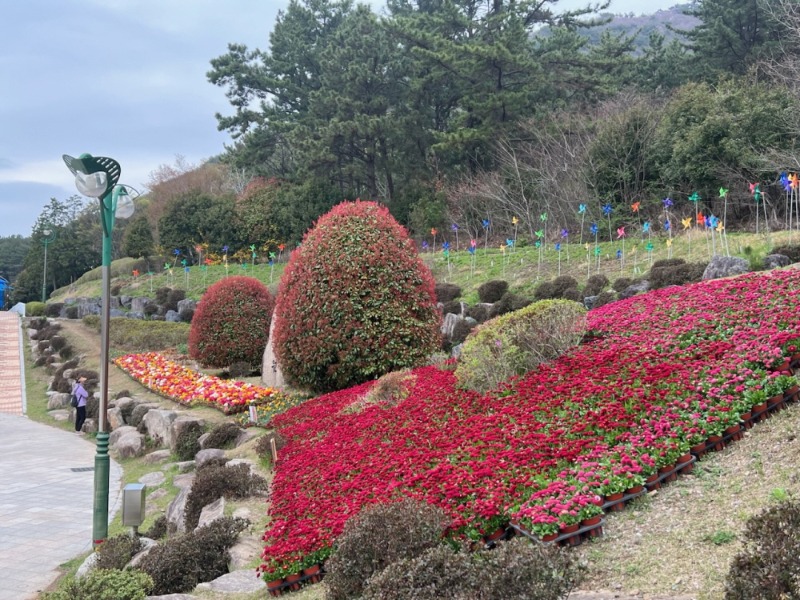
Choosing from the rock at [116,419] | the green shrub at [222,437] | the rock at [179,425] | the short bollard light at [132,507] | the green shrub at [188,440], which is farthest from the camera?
the rock at [116,419]

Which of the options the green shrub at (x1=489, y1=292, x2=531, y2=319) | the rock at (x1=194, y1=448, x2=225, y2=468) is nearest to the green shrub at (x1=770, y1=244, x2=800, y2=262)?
the green shrub at (x1=489, y1=292, x2=531, y2=319)

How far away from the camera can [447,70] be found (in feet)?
87.2

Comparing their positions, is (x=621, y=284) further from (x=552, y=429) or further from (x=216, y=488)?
(x=216, y=488)

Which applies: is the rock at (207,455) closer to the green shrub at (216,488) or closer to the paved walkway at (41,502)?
the paved walkway at (41,502)

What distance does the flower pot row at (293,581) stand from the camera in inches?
188

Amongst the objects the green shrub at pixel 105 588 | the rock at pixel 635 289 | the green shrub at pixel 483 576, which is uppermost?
the rock at pixel 635 289

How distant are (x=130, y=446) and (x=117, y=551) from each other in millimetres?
6315

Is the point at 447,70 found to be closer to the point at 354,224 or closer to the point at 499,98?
the point at 499,98

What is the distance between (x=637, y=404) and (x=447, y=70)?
75.3ft

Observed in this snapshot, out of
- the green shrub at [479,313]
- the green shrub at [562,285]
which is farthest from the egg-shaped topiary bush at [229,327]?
the green shrub at [562,285]

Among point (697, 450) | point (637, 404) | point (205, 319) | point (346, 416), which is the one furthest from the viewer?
point (205, 319)

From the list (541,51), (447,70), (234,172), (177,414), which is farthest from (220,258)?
(177,414)

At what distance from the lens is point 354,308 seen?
10.4m

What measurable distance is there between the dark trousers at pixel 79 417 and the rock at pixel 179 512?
890 cm
